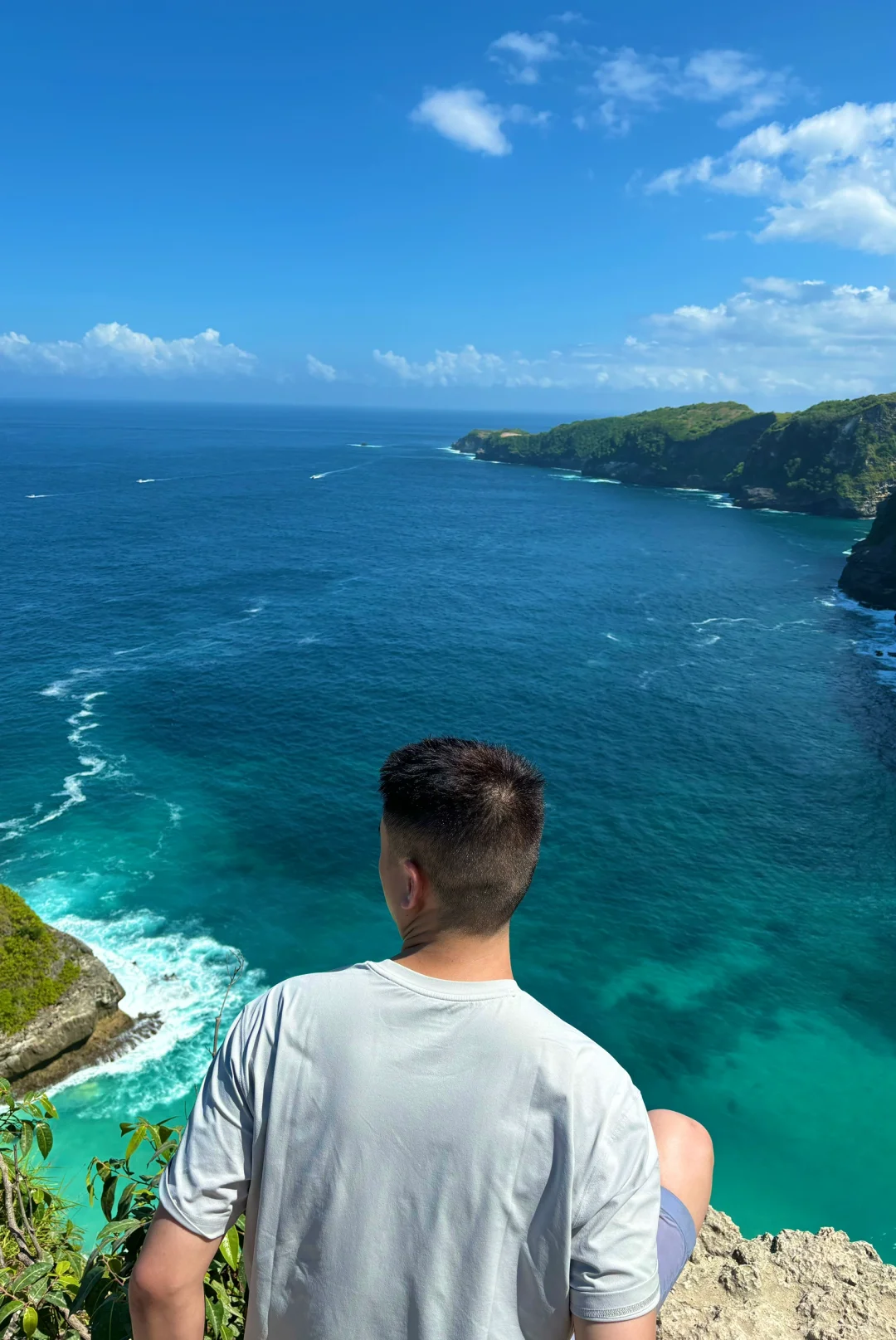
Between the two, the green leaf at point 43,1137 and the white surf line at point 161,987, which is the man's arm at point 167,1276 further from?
the white surf line at point 161,987

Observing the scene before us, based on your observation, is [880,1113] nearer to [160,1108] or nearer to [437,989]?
[160,1108]

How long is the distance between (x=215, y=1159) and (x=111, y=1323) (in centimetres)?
220

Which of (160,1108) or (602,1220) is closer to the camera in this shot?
(602,1220)

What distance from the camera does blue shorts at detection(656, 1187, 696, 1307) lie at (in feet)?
12.5

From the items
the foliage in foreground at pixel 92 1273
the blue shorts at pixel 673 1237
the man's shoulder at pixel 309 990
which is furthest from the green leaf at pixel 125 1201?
the blue shorts at pixel 673 1237

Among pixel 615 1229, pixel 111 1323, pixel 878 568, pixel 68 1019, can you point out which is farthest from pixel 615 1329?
pixel 878 568

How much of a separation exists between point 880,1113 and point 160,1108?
932 inches

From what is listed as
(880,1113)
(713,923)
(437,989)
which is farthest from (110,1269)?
(713,923)

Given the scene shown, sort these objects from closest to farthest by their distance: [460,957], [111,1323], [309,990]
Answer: [309,990] < [460,957] < [111,1323]

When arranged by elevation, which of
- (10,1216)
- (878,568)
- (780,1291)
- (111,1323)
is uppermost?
(111,1323)

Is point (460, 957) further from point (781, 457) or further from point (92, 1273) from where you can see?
point (781, 457)

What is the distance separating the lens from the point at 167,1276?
2.78m

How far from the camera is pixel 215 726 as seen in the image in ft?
168

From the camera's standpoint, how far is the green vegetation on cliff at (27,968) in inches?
1068
